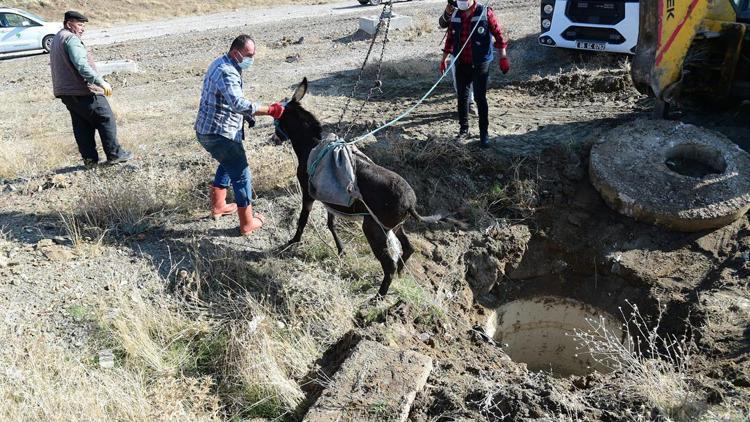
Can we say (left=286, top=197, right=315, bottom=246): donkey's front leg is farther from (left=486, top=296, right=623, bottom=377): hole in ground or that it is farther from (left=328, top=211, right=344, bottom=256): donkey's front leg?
(left=486, top=296, right=623, bottom=377): hole in ground

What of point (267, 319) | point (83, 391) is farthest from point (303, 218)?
point (83, 391)

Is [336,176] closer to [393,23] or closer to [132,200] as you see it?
[132,200]

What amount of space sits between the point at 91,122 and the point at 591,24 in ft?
25.2

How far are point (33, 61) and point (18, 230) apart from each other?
13947 millimetres

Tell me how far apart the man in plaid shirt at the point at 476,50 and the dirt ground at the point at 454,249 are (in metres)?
0.56

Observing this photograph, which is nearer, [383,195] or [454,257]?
[383,195]

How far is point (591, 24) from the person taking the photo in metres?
9.77

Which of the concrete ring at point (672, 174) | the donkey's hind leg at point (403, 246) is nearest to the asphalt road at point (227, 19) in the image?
the concrete ring at point (672, 174)

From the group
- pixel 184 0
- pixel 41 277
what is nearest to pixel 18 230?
pixel 41 277

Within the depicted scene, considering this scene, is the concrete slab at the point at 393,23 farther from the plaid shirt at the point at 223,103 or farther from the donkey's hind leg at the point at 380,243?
the donkey's hind leg at the point at 380,243

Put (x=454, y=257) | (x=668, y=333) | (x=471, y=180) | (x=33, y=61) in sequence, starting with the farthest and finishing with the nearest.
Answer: (x=33, y=61), (x=471, y=180), (x=454, y=257), (x=668, y=333)

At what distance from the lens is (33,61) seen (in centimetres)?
1733

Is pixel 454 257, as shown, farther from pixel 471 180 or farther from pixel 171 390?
pixel 171 390

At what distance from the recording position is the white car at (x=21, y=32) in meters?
18.4
